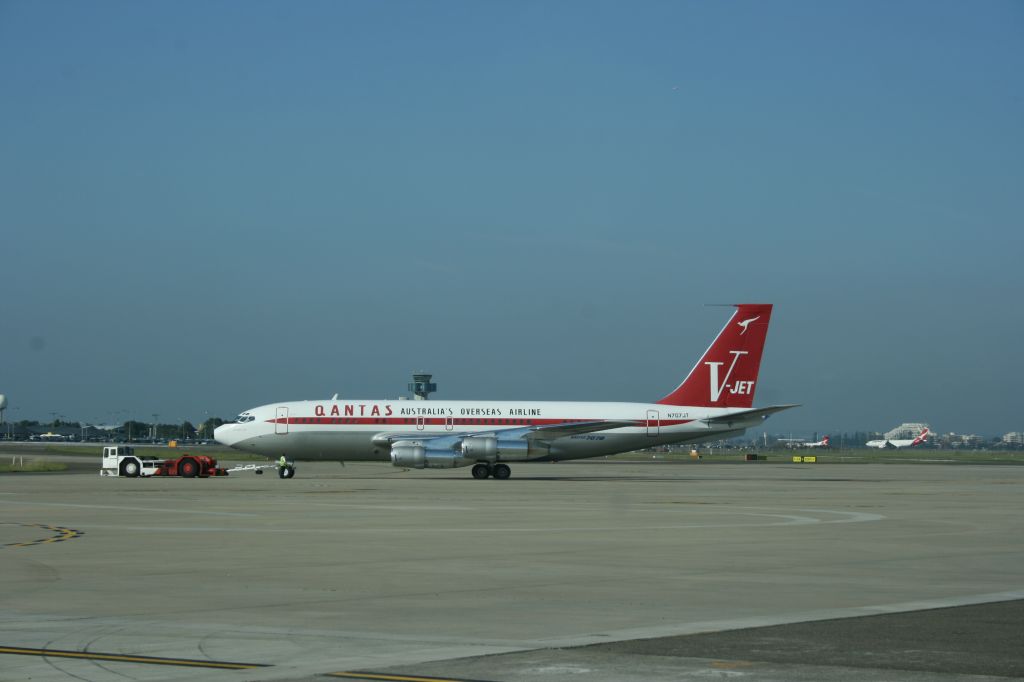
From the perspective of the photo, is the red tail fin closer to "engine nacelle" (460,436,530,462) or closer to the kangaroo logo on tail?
the kangaroo logo on tail

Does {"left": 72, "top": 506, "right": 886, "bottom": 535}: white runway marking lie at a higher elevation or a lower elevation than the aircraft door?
lower

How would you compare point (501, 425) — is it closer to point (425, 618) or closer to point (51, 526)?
point (51, 526)

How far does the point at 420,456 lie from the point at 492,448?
12.1 ft

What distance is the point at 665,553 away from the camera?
22078 millimetres

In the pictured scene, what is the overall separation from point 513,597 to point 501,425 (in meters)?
49.0

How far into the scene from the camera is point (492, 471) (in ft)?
209

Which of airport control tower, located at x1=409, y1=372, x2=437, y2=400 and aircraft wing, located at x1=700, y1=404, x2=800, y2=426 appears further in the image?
airport control tower, located at x1=409, y1=372, x2=437, y2=400

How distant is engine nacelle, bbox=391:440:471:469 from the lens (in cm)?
6078

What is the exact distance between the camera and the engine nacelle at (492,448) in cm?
6144

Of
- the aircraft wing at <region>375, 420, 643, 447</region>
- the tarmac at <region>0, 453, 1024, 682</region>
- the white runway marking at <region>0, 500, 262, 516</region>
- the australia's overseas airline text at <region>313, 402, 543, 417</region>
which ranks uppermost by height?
the australia's overseas airline text at <region>313, 402, 543, 417</region>

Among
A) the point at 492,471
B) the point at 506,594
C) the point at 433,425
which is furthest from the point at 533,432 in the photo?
the point at 506,594

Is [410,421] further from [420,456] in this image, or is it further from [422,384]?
[422,384]

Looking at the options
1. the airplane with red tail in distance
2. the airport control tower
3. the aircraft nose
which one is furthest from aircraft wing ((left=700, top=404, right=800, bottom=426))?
the airport control tower

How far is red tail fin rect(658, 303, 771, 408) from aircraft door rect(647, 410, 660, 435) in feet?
4.11
